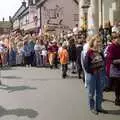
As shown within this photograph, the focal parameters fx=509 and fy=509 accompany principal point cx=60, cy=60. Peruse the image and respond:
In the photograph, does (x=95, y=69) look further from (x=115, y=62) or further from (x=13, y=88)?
(x=13, y=88)

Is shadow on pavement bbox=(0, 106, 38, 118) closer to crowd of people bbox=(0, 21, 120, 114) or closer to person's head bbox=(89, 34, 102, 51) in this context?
crowd of people bbox=(0, 21, 120, 114)

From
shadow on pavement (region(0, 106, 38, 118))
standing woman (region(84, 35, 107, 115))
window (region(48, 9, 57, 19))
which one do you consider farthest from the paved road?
window (region(48, 9, 57, 19))

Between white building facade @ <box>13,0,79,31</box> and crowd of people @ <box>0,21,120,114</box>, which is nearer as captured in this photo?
crowd of people @ <box>0,21,120,114</box>

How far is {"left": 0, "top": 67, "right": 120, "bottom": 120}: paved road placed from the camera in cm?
1152

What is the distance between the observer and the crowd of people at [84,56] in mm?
11461

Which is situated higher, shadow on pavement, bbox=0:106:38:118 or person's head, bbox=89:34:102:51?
person's head, bbox=89:34:102:51

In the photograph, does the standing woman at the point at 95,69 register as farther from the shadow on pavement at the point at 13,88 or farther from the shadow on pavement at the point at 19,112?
the shadow on pavement at the point at 13,88

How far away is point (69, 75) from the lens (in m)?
21.1

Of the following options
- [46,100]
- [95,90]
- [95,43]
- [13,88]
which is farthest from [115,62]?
[13,88]

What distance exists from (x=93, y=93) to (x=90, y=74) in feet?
1.59

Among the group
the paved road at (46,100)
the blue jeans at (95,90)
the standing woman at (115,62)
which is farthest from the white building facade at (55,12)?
the blue jeans at (95,90)

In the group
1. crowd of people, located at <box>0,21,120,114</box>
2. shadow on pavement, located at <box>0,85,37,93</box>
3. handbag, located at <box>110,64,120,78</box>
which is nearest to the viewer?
crowd of people, located at <box>0,21,120,114</box>

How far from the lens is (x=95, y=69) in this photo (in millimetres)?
11438

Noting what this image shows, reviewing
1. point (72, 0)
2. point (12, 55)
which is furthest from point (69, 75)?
point (72, 0)
